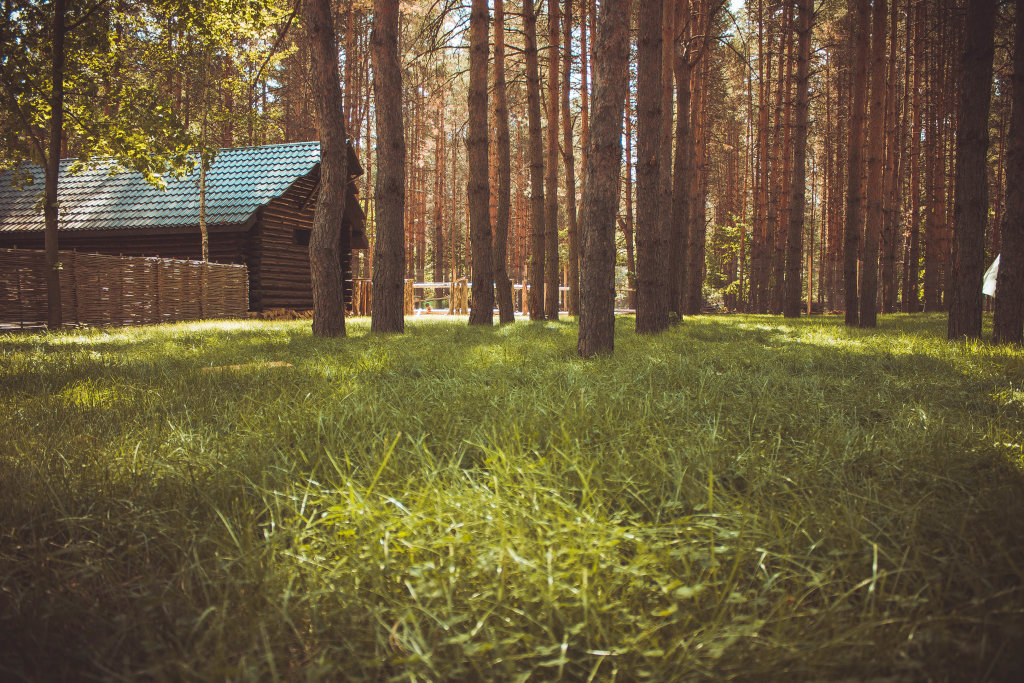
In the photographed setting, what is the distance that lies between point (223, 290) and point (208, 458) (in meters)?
16.1

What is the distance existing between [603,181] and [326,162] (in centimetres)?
493

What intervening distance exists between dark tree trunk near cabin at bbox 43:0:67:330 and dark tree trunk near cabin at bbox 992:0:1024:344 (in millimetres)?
15662

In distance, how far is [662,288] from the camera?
9133 mm

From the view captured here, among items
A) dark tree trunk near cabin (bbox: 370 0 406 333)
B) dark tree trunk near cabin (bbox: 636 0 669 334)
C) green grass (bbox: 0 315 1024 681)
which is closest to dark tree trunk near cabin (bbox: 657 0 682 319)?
dark tree trunk near cabin (bbox: 636 0 669 334)

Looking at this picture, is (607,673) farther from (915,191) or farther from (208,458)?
(915,191)

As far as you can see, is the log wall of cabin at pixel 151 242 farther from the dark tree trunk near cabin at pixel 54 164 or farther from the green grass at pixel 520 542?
the green grass at pixel 520 542

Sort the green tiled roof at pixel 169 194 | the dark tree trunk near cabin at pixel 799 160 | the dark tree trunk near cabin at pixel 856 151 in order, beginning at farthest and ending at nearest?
the green tiled roof at pixel 169 194 < the dark tree trunk near cabin at pixel 799 160 < the dark tree trunk near cabin at pixel 856 151

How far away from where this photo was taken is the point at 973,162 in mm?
6512

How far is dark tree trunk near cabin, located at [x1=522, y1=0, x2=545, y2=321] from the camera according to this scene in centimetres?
1179

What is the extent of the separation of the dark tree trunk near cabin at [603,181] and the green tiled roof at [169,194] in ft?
48.3

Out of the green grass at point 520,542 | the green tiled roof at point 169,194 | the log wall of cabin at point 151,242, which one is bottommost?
the green grass at point 520,542

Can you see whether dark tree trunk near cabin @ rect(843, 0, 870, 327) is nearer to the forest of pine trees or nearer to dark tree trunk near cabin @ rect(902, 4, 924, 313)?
the forest of pine trees

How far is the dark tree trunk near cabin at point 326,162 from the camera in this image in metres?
7.85

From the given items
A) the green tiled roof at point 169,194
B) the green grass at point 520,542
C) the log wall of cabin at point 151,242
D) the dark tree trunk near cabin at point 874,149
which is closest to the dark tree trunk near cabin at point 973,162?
the dark tree trunk near cabin at point 874,149
